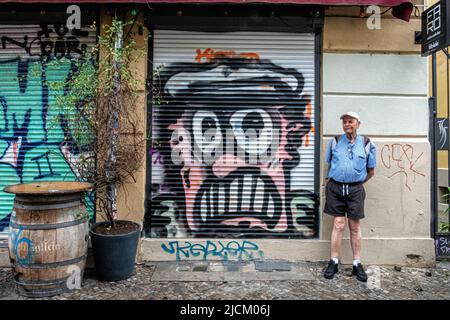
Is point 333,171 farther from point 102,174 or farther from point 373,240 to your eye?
point 102,174

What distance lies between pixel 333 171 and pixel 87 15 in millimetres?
3867

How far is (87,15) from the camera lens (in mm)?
5047

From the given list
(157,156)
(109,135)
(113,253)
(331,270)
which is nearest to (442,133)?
(331,270)

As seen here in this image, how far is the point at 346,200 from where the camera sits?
15.0 feet

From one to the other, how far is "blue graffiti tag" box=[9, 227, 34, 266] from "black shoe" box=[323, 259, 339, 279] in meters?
3.35

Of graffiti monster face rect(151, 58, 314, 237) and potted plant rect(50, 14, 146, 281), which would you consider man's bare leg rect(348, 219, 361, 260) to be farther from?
potted plant rect(50, 14, 146, 281)

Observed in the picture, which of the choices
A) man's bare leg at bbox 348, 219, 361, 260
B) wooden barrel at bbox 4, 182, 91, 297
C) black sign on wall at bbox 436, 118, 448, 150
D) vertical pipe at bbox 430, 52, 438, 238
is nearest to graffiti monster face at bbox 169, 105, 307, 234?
man's bare leg at bbox 348, 219, 361, 260

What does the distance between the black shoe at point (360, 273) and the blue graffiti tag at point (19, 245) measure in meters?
3.71

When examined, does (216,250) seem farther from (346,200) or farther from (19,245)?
(19,245)

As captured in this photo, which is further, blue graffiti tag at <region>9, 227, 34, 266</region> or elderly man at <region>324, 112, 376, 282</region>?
elderly man at <region>324, 112, 376, 282</region>

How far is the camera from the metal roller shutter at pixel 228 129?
5.17 m

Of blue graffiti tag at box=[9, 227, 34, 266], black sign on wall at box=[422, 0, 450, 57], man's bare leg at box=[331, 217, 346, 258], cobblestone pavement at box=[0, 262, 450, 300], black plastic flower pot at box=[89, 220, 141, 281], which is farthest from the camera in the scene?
man's bare leg at box=[331, 217, 346, 258]

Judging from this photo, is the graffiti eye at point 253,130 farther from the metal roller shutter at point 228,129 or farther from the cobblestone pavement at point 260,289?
the cobblestone pavement at point 260,289

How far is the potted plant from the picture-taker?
437 cm
